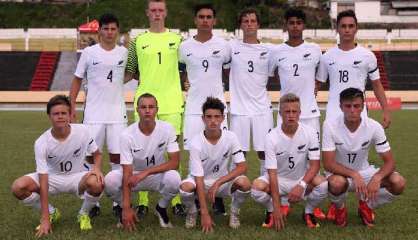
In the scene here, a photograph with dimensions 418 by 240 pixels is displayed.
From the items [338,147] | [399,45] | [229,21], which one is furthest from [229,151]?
[229,21]

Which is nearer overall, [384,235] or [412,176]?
[384,235]

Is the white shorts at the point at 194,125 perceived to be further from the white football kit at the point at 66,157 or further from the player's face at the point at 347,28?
the player's face at the point at 347,28

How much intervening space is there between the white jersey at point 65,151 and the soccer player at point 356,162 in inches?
85.2

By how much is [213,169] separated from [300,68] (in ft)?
4.83

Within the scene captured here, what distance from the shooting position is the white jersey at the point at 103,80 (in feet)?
22.1

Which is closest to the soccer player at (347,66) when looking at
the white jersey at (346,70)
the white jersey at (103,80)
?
the white jersey at (346,70)

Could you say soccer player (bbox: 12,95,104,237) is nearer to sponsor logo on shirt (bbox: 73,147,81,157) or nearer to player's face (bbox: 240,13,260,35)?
sponsor logo on shirt (bbox: 73,147,81,157)

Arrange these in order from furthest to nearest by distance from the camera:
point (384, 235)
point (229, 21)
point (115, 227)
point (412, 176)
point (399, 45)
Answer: point (229, 21) < point (399, 45) < point (412, 176) < point (115, 227) < point (384, 235)

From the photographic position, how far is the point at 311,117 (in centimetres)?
682

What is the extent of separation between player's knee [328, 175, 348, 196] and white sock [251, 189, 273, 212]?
56cm

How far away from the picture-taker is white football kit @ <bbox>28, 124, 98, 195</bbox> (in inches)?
234

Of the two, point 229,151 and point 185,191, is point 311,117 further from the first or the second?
point 185,191

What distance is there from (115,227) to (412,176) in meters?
4.42

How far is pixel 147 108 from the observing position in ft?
19.1
